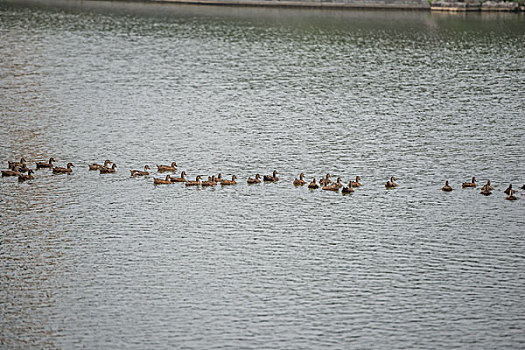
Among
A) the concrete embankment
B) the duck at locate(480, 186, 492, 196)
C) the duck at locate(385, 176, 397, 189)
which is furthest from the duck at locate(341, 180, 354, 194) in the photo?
the concrete embankment

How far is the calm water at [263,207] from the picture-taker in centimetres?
2527

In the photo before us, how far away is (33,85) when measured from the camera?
2223 inches

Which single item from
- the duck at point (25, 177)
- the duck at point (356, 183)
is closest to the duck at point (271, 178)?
the duck at point (356, 183)

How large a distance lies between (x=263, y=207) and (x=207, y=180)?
147 inches

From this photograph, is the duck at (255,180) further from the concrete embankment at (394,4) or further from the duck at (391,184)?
the concrete embankment at (394,4)

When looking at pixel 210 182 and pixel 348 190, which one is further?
pixel 210 182

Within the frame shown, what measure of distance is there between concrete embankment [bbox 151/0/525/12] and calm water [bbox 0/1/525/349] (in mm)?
32195

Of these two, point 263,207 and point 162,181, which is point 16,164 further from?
point 263,207

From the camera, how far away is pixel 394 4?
99.8 m

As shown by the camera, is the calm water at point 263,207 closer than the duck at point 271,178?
Yes

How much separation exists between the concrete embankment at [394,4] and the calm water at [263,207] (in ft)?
106

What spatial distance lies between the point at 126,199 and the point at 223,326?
37.0 feet

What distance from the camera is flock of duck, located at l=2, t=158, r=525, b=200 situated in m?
35.9

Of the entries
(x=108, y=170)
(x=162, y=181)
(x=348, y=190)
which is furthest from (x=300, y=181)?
(x=108, y=170)
